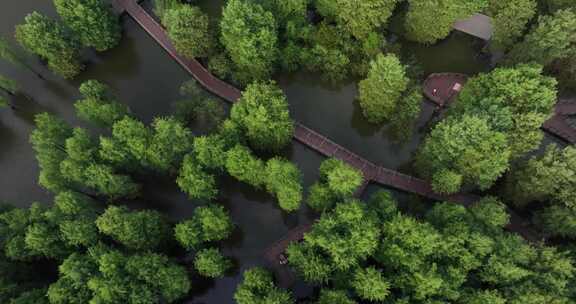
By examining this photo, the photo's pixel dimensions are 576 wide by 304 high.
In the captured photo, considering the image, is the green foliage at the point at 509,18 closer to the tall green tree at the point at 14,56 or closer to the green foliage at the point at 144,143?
the green foliage at the point at 144,143

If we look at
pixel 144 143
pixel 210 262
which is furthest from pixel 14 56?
pixel 210 262

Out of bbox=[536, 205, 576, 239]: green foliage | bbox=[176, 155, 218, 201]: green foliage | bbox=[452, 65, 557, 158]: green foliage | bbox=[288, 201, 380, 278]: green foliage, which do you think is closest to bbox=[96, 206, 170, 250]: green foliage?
bbox=[176, 155, 218, 201]: green foliage

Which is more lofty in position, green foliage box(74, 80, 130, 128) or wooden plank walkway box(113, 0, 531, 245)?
wooden plank walkway box(113, 0, 531, 245)

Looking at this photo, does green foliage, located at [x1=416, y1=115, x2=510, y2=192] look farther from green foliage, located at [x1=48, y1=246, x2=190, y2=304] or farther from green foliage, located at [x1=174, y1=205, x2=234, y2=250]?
green foliage, located at [x1=48, y1=246, x2=190, y2=304]

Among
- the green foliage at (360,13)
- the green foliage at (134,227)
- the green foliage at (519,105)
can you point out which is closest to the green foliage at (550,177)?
the green foliage at (519,105)

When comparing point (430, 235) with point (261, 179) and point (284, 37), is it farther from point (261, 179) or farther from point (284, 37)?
point (284, 37)
